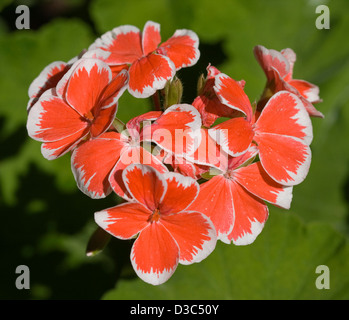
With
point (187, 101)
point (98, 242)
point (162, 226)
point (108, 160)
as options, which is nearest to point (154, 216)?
point (162, 226)

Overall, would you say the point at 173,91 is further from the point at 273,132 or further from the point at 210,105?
the point at 273,132

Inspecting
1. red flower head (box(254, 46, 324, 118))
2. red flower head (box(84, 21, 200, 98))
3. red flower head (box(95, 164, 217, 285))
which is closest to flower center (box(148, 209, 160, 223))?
red flower head (box(95, 164, 217, 285))

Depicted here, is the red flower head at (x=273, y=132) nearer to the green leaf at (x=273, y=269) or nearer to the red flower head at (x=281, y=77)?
the red flower head at (x=281, y=77)

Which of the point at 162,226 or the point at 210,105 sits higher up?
the point at 210,105

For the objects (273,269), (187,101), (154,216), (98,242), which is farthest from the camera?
(187,101)

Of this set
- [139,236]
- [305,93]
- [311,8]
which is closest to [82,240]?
[139,236]

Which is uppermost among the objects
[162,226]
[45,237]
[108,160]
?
[108,160]

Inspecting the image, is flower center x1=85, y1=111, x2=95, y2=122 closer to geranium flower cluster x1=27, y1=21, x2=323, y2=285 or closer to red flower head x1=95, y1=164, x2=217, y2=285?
geranium flower cluster x1=27, y1=21, x2=323, y2=285
